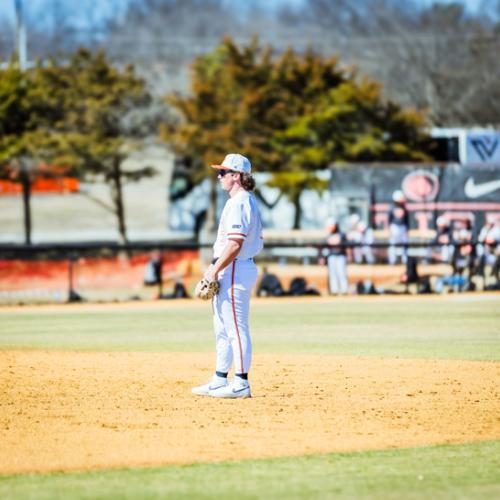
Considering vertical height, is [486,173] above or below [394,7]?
below

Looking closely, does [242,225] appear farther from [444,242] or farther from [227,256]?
[444,242]

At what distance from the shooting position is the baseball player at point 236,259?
8.86 metres

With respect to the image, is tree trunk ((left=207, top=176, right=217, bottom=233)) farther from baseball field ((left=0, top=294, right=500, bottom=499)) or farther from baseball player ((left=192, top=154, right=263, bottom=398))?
baseball player ((left=192, top=154, right=263, bottom=398))

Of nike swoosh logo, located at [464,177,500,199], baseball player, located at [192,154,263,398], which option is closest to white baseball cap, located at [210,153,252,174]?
baseball player, located at [192,154,263,398]

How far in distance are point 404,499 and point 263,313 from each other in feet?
47.7

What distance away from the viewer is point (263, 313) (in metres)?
20.2

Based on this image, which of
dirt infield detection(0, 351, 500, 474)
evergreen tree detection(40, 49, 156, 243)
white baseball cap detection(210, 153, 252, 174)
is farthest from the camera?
evergreen tree detection(40, 49, 156, 243)

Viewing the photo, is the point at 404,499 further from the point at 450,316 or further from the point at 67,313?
the point at 67,313

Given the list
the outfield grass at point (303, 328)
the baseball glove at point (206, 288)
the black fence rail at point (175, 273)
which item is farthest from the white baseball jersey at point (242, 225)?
the black fence rail at point (175, 273)

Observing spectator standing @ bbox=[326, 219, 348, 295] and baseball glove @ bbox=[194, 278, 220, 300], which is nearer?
baseball glove @ bbox=[194, 278, 220, 300]

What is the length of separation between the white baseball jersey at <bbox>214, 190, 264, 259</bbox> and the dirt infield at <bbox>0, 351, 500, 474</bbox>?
118 cm

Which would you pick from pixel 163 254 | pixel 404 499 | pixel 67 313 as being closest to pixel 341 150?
pixel 163 254

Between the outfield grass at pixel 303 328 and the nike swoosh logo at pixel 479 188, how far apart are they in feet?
29.4

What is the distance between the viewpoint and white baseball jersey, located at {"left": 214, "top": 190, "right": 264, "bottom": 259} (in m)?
8.85
